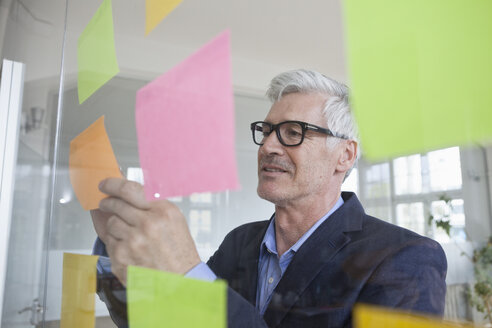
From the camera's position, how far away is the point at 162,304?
419 mm

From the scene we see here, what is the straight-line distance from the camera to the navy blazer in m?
0.25

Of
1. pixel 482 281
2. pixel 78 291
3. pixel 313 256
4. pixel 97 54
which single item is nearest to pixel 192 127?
pixel 313 256

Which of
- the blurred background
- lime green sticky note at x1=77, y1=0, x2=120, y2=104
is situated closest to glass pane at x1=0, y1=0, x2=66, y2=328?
the blurred background

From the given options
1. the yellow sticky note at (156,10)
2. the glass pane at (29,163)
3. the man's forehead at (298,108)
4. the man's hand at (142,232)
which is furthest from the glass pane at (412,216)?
the glass pane at (29,163)

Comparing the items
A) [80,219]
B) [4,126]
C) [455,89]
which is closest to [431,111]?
[455,89]

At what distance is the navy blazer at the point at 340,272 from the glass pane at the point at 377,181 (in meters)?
0.02

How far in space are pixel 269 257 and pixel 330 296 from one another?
81 mm

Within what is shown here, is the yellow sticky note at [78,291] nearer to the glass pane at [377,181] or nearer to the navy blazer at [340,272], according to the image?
the navy blazer at [340,272]

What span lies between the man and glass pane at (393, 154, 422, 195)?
0.03 metres

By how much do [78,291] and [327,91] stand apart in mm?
609

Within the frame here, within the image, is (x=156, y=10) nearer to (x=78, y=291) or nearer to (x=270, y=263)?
(x=270, y=263)

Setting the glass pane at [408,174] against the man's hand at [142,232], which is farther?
the man's hand at [142,232]

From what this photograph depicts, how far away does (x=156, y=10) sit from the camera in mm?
496

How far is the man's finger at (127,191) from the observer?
0.47 metres
